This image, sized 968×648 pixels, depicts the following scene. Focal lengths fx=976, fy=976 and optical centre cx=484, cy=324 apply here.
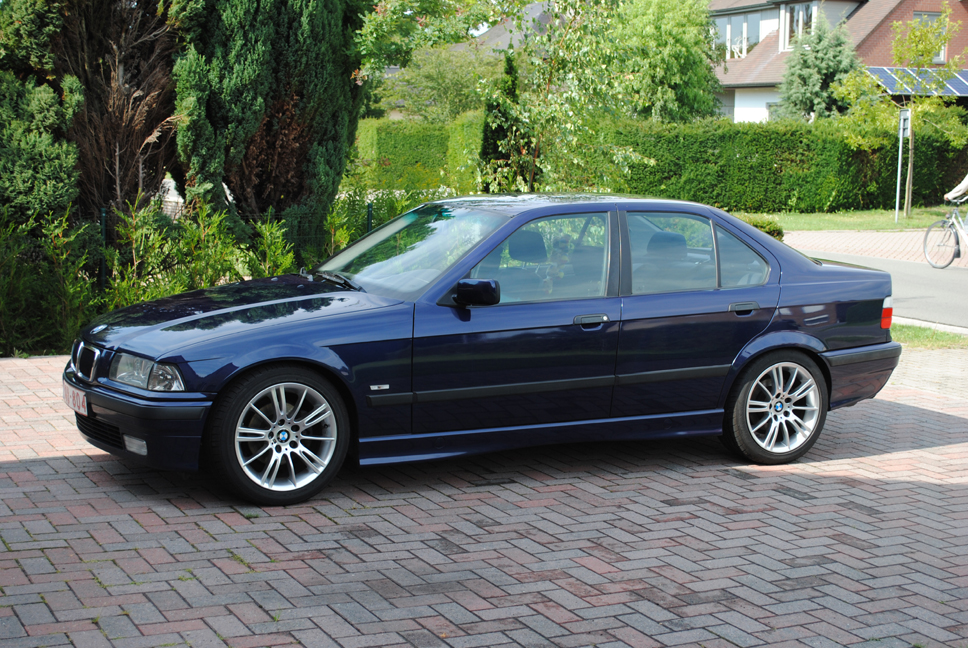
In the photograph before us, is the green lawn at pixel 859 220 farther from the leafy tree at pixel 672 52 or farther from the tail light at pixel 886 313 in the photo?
the tail light at pixel 886 313

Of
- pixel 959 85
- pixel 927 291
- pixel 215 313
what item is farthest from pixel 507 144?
pixel 959 85

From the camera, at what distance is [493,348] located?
5.34 m

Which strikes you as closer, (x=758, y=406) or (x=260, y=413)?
(x=260, y=413)

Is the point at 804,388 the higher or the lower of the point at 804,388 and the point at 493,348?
the lower

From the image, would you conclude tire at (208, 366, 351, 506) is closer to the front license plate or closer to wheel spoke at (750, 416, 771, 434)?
the front license plate

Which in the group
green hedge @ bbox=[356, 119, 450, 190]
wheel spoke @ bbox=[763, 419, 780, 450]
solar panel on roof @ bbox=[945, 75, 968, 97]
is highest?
solar panel on roof @ bbox=[945, 75, 968, 97]

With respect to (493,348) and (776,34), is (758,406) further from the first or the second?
(776,34)

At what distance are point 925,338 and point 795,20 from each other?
41.0 metres

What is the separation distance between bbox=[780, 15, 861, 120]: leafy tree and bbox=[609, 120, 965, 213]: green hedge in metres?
8.91

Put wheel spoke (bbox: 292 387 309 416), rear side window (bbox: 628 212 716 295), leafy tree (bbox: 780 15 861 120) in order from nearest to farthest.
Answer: wheel spoke (bbox: 292 387 309 416) < rear side window (bbox: 628 212 716 295) < leafy tree (bbox: 780 15 861 120)

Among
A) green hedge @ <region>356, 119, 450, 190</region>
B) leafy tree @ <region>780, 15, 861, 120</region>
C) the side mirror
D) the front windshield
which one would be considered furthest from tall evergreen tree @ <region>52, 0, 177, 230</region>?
leafy tree @ <region>780, 15, 861, 120</region>

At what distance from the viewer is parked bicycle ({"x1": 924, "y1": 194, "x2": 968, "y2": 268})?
1745 centimetres

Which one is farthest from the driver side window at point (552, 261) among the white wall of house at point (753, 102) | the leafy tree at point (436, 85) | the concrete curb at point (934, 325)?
the white wall of house at point (753, 102)

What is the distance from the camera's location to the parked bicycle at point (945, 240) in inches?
687
